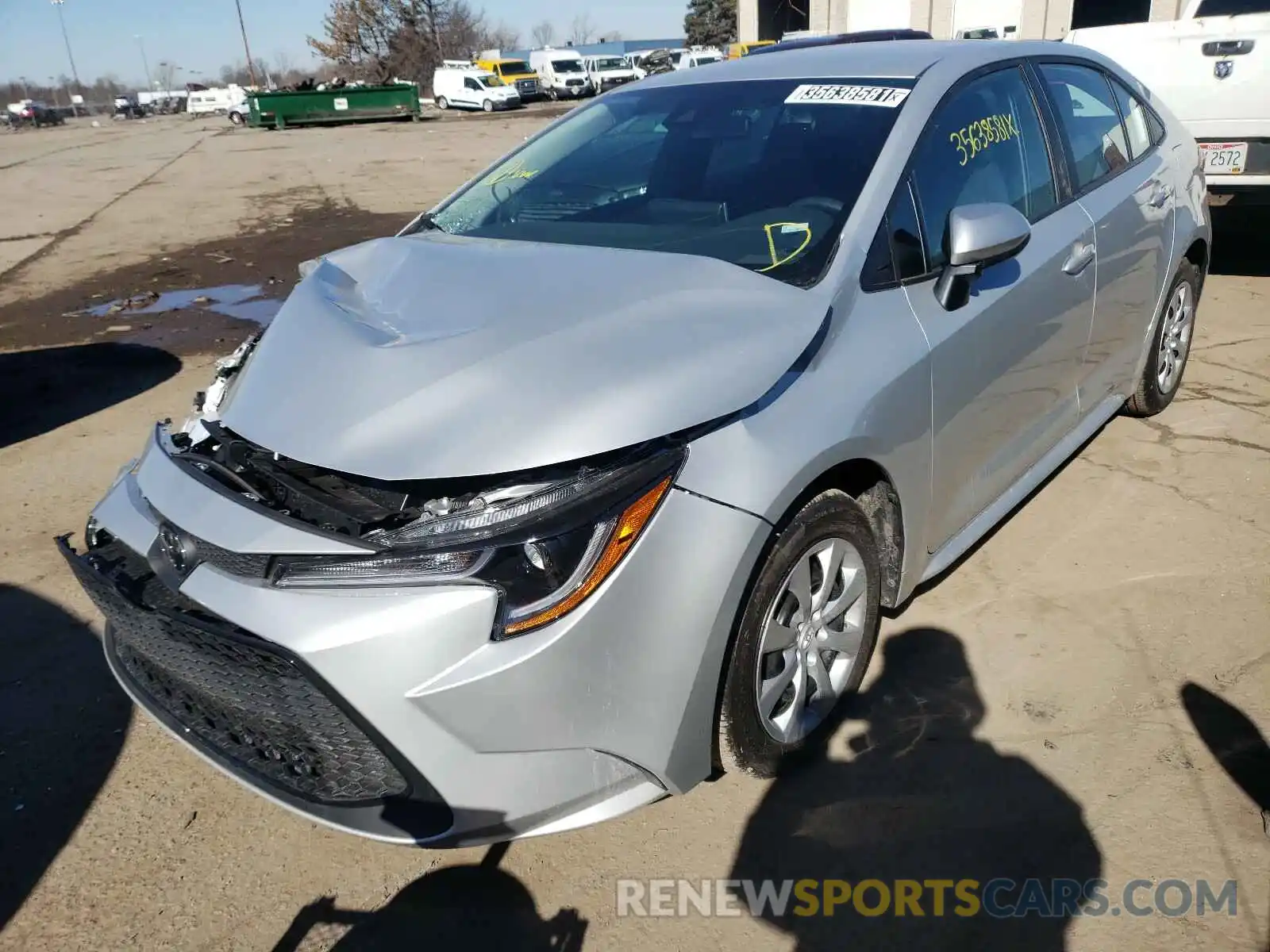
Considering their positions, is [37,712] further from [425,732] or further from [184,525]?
[425,732]

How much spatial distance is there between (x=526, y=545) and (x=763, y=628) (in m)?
0.65

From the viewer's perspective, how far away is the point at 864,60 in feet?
10.3

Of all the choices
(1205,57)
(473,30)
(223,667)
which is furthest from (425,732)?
(473,30)

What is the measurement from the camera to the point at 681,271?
8.08 ft

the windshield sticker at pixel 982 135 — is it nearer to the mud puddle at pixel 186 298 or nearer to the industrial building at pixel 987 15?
the mud puddle at pixel 186 298

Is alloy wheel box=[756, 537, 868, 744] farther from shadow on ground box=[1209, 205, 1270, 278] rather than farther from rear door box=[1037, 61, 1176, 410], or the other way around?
shadow on ground box=[1209, 205, 1270, 278]

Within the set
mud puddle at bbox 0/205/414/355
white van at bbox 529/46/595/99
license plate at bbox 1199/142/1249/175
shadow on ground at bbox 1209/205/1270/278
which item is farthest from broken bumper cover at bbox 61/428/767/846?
white van at bbox 529/46/595/99

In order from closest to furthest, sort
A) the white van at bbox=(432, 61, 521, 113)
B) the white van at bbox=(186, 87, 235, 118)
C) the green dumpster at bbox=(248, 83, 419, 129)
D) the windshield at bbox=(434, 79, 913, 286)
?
the windshield at bbox=(434, 79, 913, 286) < the green dumpster at bbox=(248, 83, 419, 129) < the white van at bbox=(432, 61, 521, 113) < the white van at bbox=(186, 87, 235, 118)

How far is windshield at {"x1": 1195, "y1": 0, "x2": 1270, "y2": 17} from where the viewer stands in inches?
311

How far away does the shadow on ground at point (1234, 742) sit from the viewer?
242cm

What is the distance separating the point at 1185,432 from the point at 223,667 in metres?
4.38

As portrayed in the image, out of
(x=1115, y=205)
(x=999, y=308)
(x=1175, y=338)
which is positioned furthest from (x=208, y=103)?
(x=999, y=308)

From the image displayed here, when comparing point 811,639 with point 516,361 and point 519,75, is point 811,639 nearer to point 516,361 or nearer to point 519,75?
point 516,361

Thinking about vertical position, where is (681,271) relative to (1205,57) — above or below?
below
